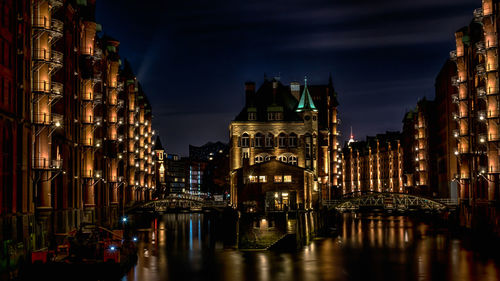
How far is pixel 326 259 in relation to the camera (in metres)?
65.4

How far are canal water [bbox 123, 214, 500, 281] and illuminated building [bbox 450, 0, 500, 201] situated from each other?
301 inches

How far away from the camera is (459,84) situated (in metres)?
87.4

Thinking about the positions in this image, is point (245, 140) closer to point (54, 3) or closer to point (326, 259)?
point (326, 259)

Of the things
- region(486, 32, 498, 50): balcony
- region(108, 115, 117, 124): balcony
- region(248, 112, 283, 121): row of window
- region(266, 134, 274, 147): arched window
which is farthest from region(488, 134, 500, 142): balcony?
region(108, 115, 117, 124): balcony

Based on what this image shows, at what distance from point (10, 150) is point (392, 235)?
6231cm

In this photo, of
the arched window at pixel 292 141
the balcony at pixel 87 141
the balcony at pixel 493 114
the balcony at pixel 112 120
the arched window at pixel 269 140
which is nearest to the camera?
the balcony at pixel 493 114

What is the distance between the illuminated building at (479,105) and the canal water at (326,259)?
766 cm

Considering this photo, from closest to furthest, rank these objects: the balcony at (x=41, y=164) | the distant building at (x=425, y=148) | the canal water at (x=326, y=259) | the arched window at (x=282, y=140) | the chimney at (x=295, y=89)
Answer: the balcony at (x=41, y=164) → the canal water at (x=326, y=259) → the arched window at (x=282, y=140) → the chimney at (x=295, y=89) → the distant building at (x=425, y=148)

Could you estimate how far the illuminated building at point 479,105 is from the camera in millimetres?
70062

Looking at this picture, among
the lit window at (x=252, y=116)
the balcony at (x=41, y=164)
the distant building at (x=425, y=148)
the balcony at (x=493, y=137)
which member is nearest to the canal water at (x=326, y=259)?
the balcony at (x=41, y=164)

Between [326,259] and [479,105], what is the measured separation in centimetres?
3232

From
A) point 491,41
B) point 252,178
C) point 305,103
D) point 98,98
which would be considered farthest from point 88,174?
point 305,103

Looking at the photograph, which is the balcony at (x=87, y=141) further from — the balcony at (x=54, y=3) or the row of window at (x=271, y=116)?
the row of window at (x=271, y=116)

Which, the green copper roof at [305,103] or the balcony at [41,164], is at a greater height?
the green copper roof at [305,103]
